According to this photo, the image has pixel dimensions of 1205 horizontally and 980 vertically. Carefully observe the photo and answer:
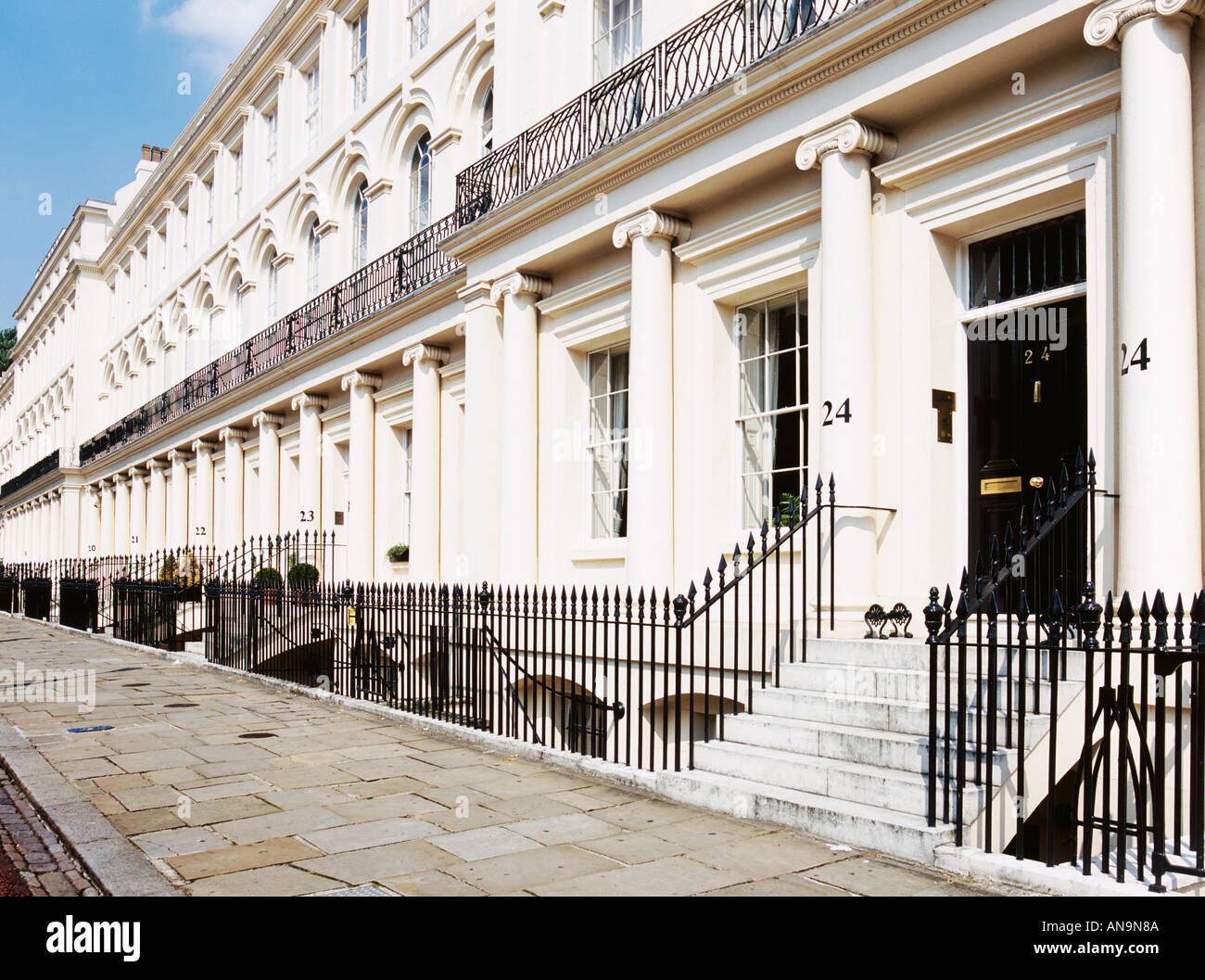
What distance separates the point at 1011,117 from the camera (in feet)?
24.7

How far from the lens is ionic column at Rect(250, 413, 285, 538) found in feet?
71.4

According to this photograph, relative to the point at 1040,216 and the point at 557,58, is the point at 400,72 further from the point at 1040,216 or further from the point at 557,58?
the point at 1040,216

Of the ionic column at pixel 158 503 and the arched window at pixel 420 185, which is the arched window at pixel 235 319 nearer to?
the ionic column at pixel 158 503

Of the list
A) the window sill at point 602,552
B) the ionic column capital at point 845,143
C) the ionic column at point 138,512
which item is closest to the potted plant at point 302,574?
the window sill at point 602,552

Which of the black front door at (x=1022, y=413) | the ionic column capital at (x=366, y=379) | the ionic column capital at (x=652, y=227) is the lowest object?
the black front door at (x=1022, y=413)

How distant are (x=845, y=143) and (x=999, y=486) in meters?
2.89

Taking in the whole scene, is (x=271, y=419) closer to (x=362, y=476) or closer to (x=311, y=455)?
(x=311, y=455)

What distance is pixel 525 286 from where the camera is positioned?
487 inches

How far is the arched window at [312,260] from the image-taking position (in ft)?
70.0

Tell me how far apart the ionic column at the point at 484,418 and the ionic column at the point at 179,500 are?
17275mm

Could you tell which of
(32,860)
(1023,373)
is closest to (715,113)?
(1023,373)

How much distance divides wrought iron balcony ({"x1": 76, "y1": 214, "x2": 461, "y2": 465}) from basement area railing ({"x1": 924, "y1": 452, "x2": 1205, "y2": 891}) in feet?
31.5

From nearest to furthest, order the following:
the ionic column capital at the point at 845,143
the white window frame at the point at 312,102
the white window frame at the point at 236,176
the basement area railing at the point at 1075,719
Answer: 1. the basement area railing at the point at 1075,719
2. the ionic column capital at the point at 845,143
3. the white window frame at the point at 312,102
4. the white window frame at the point at 236,176

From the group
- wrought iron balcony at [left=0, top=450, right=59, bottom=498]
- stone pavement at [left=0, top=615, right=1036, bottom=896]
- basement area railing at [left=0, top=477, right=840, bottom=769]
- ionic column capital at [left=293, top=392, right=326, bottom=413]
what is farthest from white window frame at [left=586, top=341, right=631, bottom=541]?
wrought iron balcony at [left=0, top=450, right=59, bottom=498]
